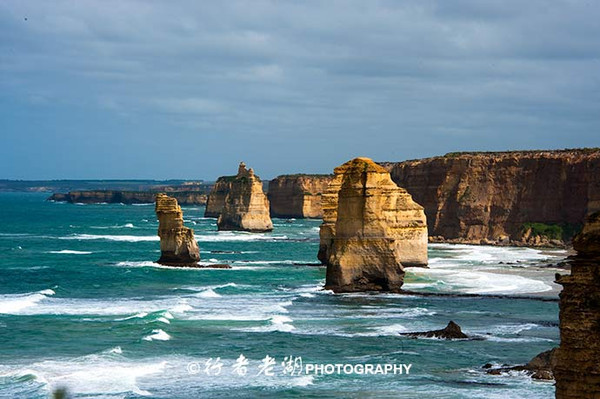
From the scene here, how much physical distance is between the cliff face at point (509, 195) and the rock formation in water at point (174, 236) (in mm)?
38657

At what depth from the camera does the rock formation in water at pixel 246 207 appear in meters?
117

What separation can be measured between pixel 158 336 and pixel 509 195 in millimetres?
66254

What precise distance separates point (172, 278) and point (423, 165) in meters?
52.5

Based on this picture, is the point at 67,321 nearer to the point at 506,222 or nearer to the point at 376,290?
the point at 376,290

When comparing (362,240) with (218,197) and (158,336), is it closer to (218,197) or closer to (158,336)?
(158,336)

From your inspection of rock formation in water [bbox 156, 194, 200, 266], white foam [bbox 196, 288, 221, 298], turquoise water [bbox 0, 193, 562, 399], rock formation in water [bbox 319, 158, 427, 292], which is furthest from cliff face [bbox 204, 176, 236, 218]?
rock formation in water [bbox 319, 158, 427, 292]

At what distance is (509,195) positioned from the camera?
9756 cm

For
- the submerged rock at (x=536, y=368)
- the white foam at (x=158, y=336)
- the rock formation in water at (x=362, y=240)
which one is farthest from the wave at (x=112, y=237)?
the submerged rock at (x=536, y=368)

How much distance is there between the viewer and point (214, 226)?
129500mm

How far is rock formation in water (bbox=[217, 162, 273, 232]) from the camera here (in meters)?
117

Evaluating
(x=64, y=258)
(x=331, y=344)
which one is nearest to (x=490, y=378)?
(x=331, y=344)

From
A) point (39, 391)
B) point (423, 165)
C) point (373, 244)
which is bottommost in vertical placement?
point (39, 391)

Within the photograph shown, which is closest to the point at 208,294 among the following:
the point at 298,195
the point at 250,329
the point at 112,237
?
the point at 250,329

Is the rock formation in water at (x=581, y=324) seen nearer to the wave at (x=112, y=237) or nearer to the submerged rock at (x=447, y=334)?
the submerged rock at (x=447, y=334)
